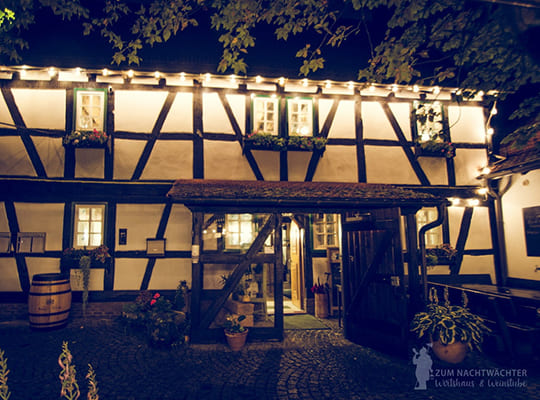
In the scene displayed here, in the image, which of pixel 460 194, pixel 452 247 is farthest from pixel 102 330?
pixel 460 194

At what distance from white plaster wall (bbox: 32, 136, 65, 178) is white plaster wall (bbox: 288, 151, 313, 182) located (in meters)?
5.37

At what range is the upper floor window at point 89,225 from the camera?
7.01 metres

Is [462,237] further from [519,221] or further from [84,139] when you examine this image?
[84,139]

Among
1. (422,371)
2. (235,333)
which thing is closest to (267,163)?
(235,333)

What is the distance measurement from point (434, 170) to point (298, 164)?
12.1 feet

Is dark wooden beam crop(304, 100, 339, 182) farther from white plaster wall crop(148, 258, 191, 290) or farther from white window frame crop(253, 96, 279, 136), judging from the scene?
white plaster wall crop(148, 258, 191, 290)

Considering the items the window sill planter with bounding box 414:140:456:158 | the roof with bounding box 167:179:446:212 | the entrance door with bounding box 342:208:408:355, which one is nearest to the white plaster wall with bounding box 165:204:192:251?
the roof with bounding box 167:179:446:212

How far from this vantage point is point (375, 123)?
7961mm

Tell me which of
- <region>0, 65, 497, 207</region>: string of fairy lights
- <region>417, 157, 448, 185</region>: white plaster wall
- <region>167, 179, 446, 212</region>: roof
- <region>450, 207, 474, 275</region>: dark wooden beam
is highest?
<region>0, 65, 497, 207</region>: string of fairy lights

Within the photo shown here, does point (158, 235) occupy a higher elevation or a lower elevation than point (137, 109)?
lower

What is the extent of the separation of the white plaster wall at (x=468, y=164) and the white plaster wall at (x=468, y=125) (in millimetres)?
338

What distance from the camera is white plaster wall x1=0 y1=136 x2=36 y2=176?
22.8 feet

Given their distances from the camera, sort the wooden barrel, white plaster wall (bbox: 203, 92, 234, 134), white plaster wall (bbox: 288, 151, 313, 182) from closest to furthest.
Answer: the wooden barrel < white plaster wall (bbox: 203, 92, 234, 134) < white plaster wall (bbox: 288, 151, 313, 182)

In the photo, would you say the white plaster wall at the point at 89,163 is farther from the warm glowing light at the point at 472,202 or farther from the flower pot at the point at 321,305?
the warm glowing light at the point at 472,202
